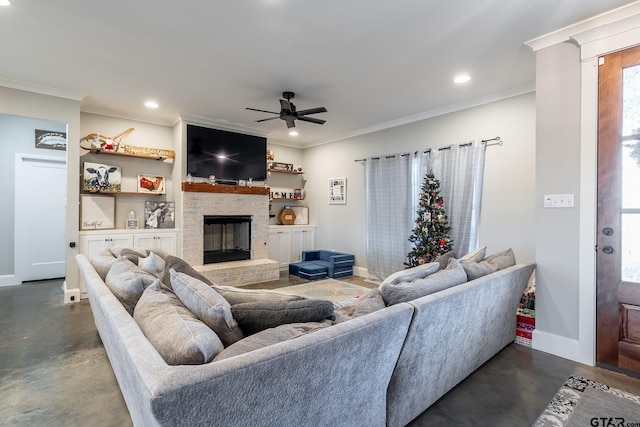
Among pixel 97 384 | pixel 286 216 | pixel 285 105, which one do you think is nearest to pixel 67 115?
pixel 285 105

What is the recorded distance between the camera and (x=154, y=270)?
2.32 m

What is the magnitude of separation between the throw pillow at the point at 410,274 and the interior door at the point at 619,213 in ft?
4.36

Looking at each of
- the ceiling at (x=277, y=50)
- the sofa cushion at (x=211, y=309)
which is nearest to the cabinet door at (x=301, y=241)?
the ceiling at (x=277, y=50)

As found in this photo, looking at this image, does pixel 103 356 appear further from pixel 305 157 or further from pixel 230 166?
pixel 305 157

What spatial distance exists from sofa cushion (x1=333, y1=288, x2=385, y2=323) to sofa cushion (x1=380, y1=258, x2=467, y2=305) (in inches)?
2.2

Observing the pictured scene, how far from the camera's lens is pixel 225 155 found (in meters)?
5.34

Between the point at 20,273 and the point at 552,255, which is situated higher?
the point at 552,255

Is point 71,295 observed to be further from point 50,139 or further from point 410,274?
point 410,274

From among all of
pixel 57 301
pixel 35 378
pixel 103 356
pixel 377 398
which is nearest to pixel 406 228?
pixel 377 398

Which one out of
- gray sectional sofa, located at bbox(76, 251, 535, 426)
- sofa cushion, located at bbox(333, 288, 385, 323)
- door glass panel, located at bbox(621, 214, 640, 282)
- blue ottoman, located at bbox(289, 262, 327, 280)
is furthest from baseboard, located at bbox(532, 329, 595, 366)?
blue ottoman, located at bbox(289, 262, 327, 280)

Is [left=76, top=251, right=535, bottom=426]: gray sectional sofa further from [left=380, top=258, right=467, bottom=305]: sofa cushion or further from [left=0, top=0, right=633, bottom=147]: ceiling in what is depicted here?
[left=0, top=0, right=633, bottom=147]: ceiling

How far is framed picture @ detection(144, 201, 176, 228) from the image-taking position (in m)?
4.95

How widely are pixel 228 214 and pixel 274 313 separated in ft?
14.0

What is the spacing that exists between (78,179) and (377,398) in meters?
4.56
